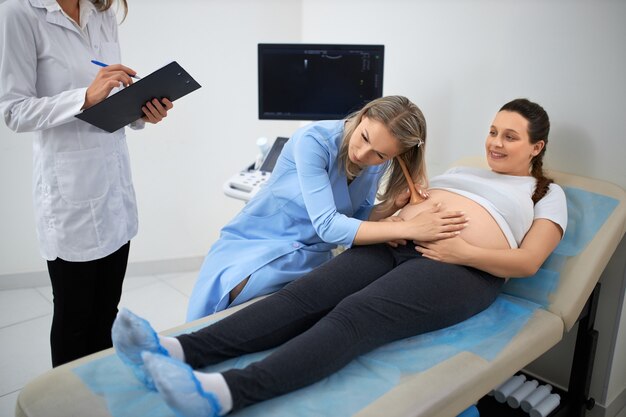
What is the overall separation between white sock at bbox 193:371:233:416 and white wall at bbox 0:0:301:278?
2049 millimetres

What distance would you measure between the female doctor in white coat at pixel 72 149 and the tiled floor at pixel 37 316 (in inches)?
23.9

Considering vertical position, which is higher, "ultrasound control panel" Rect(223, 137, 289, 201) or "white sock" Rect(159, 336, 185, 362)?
"ultrasound control panel" Rect(223, 137, 289, 201)

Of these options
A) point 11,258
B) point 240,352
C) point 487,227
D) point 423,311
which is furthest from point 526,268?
point 11,258

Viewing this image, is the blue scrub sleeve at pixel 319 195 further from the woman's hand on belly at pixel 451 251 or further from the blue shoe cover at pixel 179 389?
the blue shoe cover at pixel 179 389

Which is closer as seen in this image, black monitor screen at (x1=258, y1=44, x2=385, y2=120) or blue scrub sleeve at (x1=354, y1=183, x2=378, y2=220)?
blue scrub sleeve at (x1=354, y1=183, x2=378, y2=220)

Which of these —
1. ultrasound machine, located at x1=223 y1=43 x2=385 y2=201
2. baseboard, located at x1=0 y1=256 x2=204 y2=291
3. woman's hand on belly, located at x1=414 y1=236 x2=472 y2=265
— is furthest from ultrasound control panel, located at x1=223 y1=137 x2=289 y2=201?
baseboard, located at x1=0 y1=256 x2=204 y2=291

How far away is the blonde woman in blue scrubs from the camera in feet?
5.03

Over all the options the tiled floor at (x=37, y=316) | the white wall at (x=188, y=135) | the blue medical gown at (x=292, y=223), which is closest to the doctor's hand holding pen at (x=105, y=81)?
the blue medical gown at (x=292, y=223)

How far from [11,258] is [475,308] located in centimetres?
242

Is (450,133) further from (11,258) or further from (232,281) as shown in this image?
(11,258)

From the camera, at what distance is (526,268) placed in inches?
59.7

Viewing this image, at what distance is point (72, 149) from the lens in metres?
1.48

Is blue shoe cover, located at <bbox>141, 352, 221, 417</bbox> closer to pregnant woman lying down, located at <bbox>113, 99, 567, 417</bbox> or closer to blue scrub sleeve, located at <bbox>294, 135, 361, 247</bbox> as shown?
pregnant woman lying down, located at <bbox>113, 99, 567, 417</bbox>

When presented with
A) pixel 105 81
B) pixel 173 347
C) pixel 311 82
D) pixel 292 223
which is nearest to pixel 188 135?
pixel 311 82
